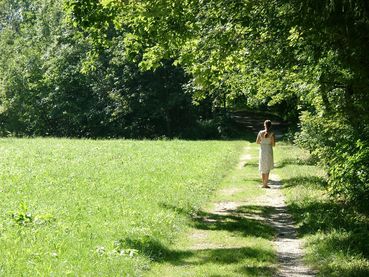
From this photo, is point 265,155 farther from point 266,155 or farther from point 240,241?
point 240,241

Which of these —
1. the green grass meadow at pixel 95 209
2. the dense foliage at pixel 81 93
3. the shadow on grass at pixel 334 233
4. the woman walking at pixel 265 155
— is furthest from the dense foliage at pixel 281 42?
the dense foliage at pixel 81 93

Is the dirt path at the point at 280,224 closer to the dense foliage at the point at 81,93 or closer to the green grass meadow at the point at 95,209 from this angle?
the green grass meadow at the point at 95,209

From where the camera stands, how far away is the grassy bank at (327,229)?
27.0ft

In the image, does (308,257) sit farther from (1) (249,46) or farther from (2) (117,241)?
(1) (249,46)

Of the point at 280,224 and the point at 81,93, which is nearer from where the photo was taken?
the point at 280,224

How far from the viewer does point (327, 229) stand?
412 inches

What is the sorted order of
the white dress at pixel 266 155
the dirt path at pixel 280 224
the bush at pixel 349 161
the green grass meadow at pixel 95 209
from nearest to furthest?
1. the green grass meadow at pixel 95 209
2. the dirt path at pixel 280 224
3. the bush at pixel 349 161
4. the white dress at pixel 266 155

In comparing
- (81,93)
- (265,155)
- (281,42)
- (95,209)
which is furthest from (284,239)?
(81,93)

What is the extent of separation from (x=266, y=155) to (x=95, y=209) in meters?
7.07

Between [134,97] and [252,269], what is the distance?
38665 millimetres

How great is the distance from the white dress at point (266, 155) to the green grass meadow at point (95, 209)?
1.61m

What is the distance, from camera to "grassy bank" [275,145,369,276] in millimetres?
8242

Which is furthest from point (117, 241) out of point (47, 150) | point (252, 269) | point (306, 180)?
point (47, 150)

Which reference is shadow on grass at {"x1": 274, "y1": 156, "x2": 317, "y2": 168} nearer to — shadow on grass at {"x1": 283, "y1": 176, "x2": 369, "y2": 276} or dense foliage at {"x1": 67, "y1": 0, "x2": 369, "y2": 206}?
dense foliage at {"x1": 67, "y1": 0, "x2": 369, "y2": 206}
